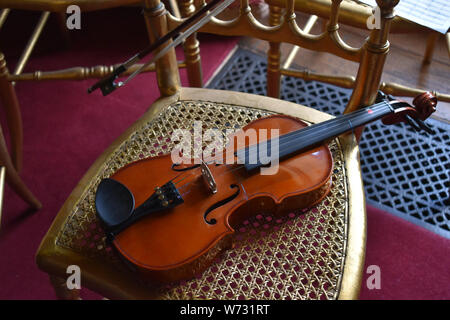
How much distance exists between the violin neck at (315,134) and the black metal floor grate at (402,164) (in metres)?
0.56

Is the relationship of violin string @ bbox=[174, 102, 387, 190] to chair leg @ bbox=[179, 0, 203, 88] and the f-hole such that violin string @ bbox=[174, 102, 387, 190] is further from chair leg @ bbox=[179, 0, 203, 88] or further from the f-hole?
chair leg @ bbox=[179, 0, 203, 88]

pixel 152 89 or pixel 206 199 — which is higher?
pixel 206 199

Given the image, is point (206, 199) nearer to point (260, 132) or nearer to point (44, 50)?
point (260, 132)

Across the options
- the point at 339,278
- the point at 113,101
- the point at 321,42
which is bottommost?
the point at 113,101

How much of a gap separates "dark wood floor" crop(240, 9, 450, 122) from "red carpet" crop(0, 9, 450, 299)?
1.09 feet

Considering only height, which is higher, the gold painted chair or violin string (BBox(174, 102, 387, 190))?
violin string (BBox(174, 102, 387, 190))

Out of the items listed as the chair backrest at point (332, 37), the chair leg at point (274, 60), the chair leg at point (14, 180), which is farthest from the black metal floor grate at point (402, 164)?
the chair leg at point (14, 180)

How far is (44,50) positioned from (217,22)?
120 centimetres

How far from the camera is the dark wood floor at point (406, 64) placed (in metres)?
1.60

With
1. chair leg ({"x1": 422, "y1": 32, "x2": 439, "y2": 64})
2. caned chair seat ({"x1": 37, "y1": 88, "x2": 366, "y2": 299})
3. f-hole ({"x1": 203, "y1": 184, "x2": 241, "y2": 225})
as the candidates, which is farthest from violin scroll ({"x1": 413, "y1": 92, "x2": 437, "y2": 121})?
chair leg ({"x1": 422, "y1": 32, "x2": 439, "y2": 64})

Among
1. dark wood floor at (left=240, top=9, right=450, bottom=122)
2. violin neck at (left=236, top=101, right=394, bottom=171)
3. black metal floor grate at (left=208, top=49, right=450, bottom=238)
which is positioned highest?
violin neck at (left=236, top=101, right=394, bottom=171)

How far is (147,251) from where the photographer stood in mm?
726

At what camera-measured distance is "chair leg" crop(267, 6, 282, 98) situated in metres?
1.24
